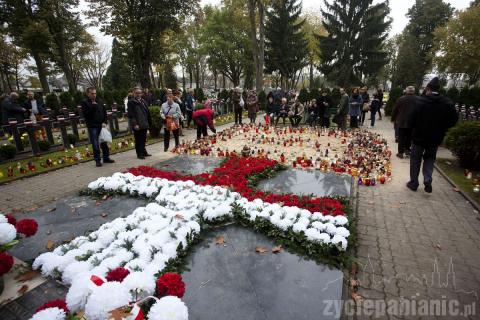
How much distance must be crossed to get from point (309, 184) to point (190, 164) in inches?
140

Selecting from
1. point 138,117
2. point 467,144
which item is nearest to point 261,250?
point 138,117

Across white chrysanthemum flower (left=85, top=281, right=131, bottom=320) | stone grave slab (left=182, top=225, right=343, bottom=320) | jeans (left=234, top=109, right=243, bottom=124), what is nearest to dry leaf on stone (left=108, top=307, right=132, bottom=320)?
white chrysanthemum flower (left=85, top=281, right=131, bottom=320)

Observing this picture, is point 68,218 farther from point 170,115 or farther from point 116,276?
point 170,115

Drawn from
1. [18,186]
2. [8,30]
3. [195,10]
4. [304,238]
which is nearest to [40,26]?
[8,30]

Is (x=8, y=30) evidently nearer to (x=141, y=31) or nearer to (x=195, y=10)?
(x=141, y=31)

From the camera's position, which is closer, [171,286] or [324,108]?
[171,286]

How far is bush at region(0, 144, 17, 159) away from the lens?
8.79 metres

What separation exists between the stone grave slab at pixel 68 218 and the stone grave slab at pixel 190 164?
7.12ft

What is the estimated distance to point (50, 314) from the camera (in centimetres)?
186

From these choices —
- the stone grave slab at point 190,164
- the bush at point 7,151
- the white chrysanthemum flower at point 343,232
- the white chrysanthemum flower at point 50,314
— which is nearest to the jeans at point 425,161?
the white chrysanthemum flower at point 343,232

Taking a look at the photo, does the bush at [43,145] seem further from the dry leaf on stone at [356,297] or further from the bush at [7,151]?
the dry leaf on stone at [356,297]

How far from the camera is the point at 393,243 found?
393 centimetres

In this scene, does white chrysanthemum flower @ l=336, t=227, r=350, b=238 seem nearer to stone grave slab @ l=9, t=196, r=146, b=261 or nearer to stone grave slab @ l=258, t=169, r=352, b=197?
stone grave slab @ l=258, t=169, r=352, b=197

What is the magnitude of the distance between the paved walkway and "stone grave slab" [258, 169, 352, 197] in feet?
1.53
